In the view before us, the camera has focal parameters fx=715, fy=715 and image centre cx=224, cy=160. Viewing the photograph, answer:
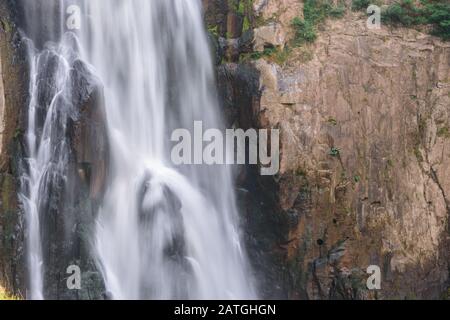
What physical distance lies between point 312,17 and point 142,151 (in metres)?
6.06

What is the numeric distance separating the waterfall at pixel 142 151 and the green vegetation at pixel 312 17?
8.41ft

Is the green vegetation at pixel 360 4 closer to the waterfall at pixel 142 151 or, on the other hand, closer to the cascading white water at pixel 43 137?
the waterfall at pixel 142 151

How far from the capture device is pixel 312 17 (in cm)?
1981

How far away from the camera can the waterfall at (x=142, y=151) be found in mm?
17031

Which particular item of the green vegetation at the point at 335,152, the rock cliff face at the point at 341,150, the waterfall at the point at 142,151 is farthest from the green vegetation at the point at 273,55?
the green vegetation at the point at 335,152

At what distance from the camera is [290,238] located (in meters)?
18.6

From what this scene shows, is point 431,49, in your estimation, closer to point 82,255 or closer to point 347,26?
point 347,26

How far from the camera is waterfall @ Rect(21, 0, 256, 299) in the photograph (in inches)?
671

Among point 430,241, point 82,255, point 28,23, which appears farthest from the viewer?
point 430,241

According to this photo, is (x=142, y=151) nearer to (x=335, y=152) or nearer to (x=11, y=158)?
(x=11, y=158)

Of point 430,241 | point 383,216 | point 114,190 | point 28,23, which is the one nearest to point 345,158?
point 383,216

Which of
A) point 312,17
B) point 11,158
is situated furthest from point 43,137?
point 312,17

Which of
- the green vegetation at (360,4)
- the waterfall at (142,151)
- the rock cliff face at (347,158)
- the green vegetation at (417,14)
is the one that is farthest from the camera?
the green vegetation at (360,4)
